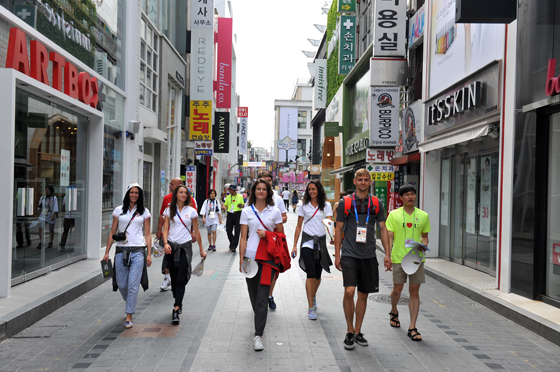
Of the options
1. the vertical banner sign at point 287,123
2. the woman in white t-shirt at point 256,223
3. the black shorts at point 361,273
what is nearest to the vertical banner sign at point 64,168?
the woman in white t-shirt at point 256,223

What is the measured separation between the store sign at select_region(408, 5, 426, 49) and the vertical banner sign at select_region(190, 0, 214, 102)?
32.8ft

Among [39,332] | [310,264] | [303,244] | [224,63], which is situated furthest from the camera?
[224,63]

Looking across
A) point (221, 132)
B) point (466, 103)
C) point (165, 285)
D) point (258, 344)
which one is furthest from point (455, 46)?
point (221, 132)

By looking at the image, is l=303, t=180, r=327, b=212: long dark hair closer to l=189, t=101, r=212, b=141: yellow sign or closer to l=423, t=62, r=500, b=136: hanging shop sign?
l=423, t=62, r=500, b=136: hanging shop sign

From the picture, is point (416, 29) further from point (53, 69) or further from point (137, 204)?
point (137, 204)

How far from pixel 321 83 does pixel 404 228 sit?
36.2m

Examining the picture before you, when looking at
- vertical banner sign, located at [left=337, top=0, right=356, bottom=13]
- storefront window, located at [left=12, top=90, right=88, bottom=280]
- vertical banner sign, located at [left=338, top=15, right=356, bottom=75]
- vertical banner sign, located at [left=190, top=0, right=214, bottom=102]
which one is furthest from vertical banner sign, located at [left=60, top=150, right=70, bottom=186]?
vertical banner sign, located at [left=337, top=0, right=356, bottom=13]

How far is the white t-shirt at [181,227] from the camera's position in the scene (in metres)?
6.88

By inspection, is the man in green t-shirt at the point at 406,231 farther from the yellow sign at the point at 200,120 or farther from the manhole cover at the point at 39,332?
the yellow sign at the point at 200,120

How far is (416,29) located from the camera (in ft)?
53.8

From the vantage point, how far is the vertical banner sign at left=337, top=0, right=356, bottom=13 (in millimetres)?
27873

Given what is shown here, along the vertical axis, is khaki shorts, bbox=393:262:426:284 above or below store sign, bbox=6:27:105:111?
below

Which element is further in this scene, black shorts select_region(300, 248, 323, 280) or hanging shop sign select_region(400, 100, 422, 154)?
hanging shop sign select_region(400, 100, 422, 154)

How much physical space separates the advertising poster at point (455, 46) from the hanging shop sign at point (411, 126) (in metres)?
1.57
